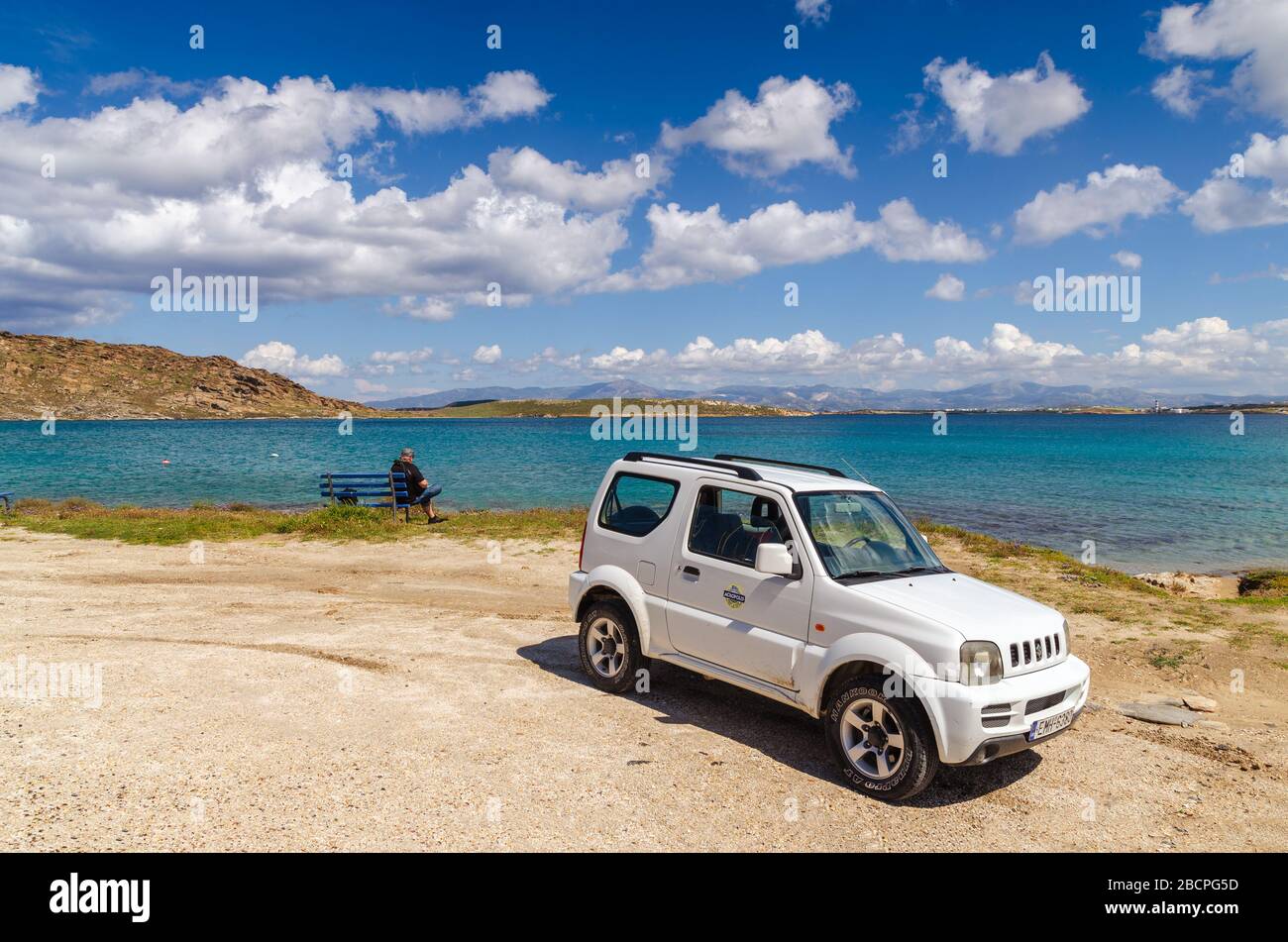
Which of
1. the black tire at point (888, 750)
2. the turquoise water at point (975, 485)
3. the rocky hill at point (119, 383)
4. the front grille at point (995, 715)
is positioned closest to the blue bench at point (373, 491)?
the turquoise water at point (975, 485)

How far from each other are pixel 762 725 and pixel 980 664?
2.30 meters

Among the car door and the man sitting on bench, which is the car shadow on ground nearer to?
the car door

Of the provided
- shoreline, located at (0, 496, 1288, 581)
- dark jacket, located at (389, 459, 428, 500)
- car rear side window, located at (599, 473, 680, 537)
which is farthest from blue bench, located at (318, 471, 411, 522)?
car rear side window, located at (599, 473, 680, 537)

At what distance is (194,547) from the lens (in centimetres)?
1622

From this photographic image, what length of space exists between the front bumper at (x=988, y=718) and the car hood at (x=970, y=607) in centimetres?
31

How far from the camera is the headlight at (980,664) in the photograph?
5.01 meters

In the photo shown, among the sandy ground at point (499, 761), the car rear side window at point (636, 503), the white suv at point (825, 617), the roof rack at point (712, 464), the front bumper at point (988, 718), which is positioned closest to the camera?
the sandy ground at point (499, 761)

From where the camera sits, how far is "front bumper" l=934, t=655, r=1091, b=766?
4.95 m

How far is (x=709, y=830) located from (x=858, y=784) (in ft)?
4.14

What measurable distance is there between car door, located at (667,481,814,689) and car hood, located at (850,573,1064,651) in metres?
0.69

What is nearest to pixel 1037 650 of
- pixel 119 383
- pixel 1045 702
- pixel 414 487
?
pixel 1045 702

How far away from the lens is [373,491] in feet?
69.3

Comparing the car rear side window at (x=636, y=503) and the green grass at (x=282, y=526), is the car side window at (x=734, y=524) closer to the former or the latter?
the car rear side window at (x=636, y=503)
